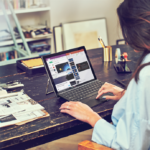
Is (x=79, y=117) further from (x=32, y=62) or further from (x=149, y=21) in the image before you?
(x=32, y=62)

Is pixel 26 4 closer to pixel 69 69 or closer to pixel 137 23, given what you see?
pixel 69 69

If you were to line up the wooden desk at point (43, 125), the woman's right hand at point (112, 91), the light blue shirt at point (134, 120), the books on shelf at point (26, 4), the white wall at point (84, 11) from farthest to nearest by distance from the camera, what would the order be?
the white wall at point (84, 11)
the books on shelf at point (26, 4)
the woman's right hand at point (112, 91)
the wooden desk at point (43, 125)
the light blue shirt at point (134, 120)

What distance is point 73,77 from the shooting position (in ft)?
4.05

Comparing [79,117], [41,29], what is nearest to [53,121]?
[79,117]

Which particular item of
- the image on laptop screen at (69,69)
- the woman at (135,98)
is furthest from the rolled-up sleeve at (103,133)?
the image on laptop screen at (69,69)

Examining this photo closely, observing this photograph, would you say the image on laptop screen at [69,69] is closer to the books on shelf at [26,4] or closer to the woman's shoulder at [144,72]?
the woman's shoulder at [144,72]

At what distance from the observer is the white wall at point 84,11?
3230mm

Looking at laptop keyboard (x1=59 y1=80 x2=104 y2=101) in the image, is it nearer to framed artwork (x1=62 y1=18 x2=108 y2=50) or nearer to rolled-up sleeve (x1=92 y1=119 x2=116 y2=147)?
rolled-up sleeve (x1=92 y1=119 x2=116 y2=147)

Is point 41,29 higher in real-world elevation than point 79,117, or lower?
higher

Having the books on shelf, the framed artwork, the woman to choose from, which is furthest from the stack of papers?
the framed artwork

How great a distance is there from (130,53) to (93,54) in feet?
1.13

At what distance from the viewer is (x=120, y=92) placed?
1127mm

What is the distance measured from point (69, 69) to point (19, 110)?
0.39 m

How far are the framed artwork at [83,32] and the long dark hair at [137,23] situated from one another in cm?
252
